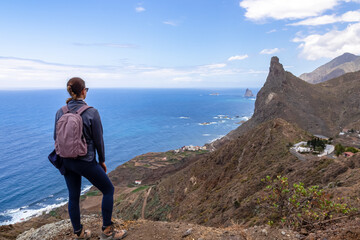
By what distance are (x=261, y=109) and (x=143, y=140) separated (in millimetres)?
54181

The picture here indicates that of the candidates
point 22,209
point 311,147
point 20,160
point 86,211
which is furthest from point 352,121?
point 20,160

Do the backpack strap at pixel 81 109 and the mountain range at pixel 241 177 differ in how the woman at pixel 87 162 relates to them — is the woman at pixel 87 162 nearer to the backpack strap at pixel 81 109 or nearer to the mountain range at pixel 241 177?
the backpack strap at pixel 81 109

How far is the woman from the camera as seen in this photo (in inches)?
139

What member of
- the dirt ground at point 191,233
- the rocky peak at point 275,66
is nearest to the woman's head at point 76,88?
the dirt ground at point 191,233

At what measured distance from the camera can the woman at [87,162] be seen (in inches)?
139

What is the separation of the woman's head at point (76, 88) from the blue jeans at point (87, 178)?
1.14m

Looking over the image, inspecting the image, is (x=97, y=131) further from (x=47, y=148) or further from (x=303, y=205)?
(x=47, y=148)

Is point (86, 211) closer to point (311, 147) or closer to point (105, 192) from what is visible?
point (311, 147)

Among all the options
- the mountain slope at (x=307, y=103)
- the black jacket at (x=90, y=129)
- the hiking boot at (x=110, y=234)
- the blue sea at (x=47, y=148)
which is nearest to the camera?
the black jacket at (x=90, y=129)

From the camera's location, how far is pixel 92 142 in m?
3.62

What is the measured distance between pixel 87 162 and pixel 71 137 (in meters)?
0.51

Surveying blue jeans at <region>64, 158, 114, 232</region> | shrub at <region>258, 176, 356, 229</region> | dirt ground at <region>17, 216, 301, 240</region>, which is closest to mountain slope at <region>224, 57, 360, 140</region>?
shrub at <region>258, 176, 356, 229</region>

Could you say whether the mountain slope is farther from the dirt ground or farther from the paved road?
the dirt ground

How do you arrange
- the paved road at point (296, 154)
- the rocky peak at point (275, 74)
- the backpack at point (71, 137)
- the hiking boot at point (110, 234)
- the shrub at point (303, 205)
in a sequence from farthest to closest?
1. the rocky peak at point (275, 74)
2. the paved road at point (296, 154)
3. the shrub at point (303, 205)
4. the hiking boot at point (110, 234)
5. the backpack at point (71, 137)
